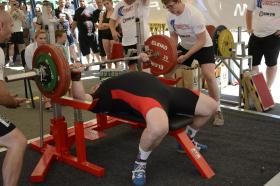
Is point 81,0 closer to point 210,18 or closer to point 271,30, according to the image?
point 210,18

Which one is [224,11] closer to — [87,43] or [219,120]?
[219,120]

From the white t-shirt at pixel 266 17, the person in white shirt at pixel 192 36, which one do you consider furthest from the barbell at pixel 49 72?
the white t-shirt at pixel 266 17

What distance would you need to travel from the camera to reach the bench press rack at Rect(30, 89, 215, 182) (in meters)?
2.36

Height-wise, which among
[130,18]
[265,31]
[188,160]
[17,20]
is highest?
[17,20]

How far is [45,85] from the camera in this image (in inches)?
96.0

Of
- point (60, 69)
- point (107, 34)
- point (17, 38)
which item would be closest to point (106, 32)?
point (107, 34)

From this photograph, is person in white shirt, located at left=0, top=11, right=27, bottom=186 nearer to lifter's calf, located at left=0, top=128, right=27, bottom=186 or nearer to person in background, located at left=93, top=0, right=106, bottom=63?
lifter's calf, located at left=0, top=128, right=27, bottom=186

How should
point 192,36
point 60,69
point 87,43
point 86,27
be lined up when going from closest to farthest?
point 60,69 < point 192,36 < point 86,27 < point 87,43

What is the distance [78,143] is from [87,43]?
425 cm

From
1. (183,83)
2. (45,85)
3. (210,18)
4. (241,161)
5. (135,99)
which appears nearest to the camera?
(135,99)

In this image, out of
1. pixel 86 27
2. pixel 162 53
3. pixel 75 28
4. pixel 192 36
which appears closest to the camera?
pixel 162 53

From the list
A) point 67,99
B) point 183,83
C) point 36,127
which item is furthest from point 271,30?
point 36,127

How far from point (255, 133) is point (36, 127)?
7.09 feet

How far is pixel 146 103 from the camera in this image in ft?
7.32
